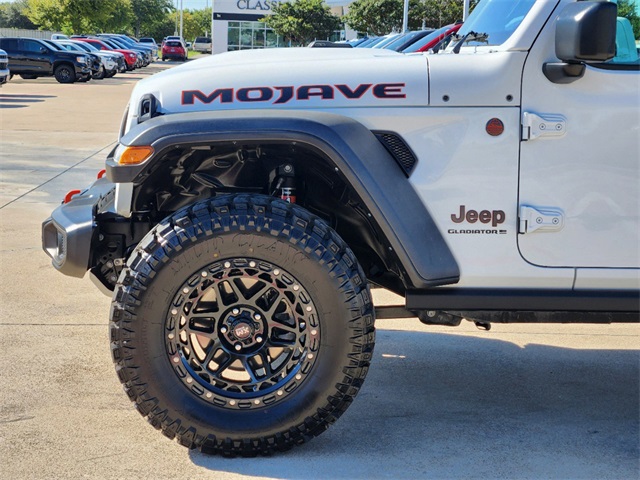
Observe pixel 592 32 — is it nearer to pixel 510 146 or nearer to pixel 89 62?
pixel 510 146

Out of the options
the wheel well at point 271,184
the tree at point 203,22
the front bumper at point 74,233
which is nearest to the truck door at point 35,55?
the front bumper at point 74,233

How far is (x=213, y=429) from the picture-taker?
3.52 meters

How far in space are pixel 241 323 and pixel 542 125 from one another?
1.38 meters

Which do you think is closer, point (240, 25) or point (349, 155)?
point (349, 155)

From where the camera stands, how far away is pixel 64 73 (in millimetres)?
31453

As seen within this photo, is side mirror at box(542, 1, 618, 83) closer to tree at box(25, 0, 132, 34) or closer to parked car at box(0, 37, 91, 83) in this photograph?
parked car at box(0, 37, 91, 83)

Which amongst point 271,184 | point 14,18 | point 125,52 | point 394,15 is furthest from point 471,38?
point 14,18

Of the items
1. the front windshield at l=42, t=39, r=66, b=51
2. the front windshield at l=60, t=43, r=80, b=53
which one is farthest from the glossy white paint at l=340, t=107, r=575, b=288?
the front windshield at l=60, t=43, r=80, b=53

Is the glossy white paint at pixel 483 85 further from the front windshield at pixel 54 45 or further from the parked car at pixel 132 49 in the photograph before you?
the parked car at pixel 132 49

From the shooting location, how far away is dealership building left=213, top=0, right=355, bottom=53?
223ft

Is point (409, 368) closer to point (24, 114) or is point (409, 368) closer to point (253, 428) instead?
point (253, 428)

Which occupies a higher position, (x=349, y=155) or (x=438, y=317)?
(x=349, y=155)

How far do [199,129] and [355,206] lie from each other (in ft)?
2.34

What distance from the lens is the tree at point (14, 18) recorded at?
3068 inches
